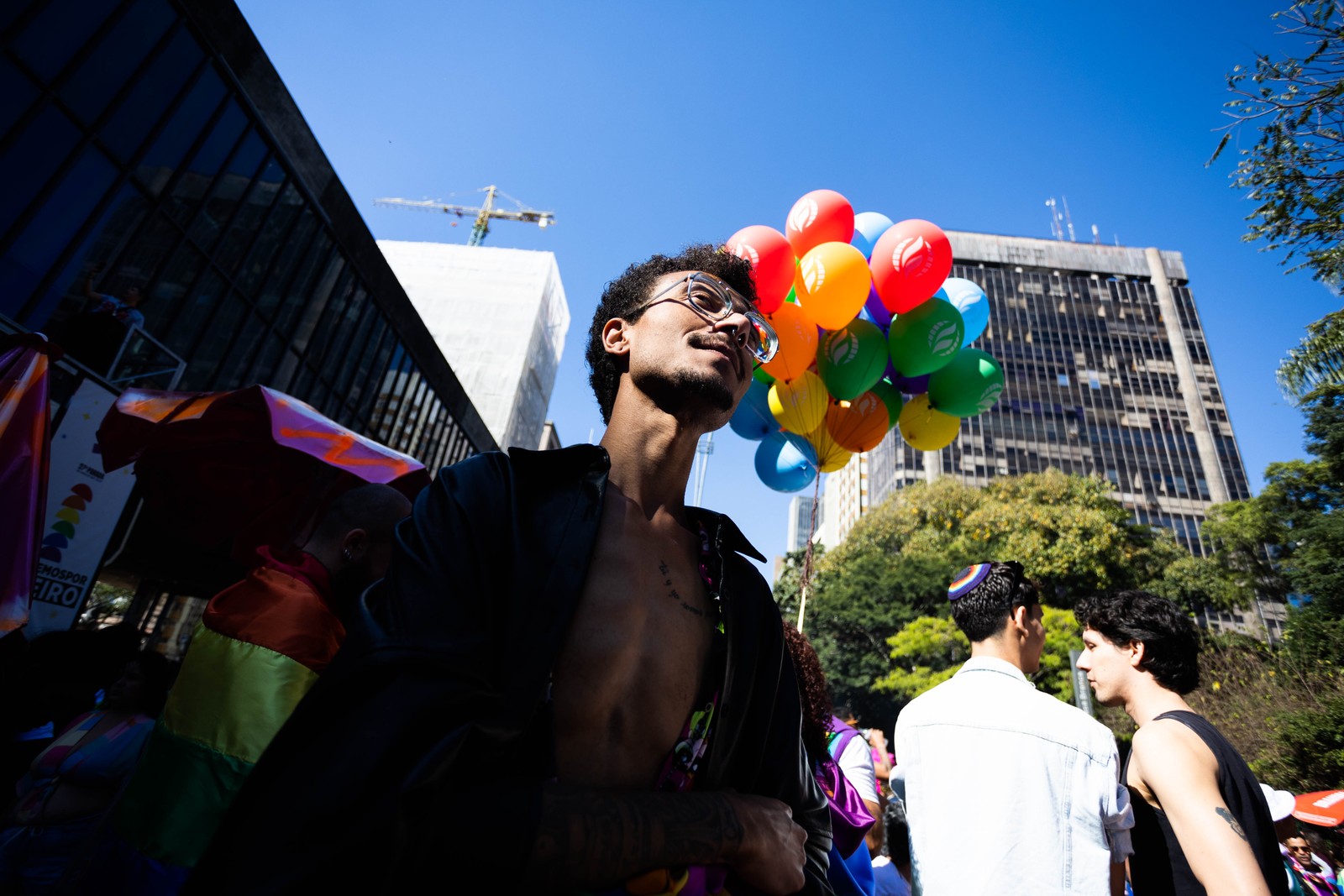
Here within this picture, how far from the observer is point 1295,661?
12.4m

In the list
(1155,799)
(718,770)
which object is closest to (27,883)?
(718,770)

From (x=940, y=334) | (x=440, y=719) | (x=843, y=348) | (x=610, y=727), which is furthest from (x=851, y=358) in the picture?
(x=440, y=719)

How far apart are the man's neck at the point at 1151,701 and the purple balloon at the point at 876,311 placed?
Result: 14.1ft

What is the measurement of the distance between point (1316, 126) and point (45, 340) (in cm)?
1016

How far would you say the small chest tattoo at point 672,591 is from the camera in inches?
57.2

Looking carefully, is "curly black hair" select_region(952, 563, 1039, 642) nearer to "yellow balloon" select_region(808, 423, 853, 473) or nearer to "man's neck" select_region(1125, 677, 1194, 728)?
"man's neck" select_region(1125, 677, 1194, 728)

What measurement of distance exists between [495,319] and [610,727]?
25176mm

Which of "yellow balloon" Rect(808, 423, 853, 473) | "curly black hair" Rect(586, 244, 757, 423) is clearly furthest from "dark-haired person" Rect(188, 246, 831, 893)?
"yellow balloon" Rect(808, 423, 853, 473)

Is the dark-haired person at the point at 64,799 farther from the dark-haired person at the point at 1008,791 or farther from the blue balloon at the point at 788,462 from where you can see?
the blue balloon at the point at 788,462

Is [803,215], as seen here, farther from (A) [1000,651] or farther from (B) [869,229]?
(A) [1000,651]

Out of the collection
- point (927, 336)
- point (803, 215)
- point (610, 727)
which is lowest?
point (610, 727)

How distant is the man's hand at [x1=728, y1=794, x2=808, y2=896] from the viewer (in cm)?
110

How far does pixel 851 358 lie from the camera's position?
596 centimetres

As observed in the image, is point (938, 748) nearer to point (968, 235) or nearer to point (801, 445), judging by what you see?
point (801, 445)
